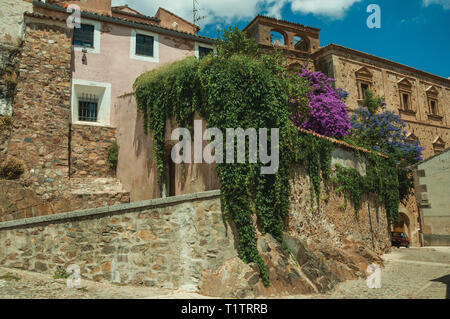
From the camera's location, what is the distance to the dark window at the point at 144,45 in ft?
53.9

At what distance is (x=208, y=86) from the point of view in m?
9.31

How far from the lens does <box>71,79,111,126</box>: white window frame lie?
14211 mm

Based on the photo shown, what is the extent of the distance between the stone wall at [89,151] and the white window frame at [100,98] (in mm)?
362

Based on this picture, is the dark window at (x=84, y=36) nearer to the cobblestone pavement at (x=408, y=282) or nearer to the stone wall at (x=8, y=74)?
the stone wall at (x=8, y=74)

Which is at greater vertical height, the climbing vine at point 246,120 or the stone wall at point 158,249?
the climbing vine at point 246,120

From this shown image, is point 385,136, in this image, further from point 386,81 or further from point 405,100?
point 405,100

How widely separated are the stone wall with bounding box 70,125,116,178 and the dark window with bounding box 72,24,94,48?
12.6 ft

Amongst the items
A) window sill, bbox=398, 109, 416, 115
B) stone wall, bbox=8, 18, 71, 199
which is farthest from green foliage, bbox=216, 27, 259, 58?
window sill, bbox=398, 109, 416, 115

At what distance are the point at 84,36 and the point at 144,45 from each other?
270 centimetres

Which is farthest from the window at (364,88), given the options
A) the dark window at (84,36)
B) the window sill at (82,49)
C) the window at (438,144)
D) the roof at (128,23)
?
the dark window at (84,36)

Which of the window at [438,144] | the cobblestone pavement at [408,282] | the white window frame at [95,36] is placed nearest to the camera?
the cobblestone pavement at [408,282]
